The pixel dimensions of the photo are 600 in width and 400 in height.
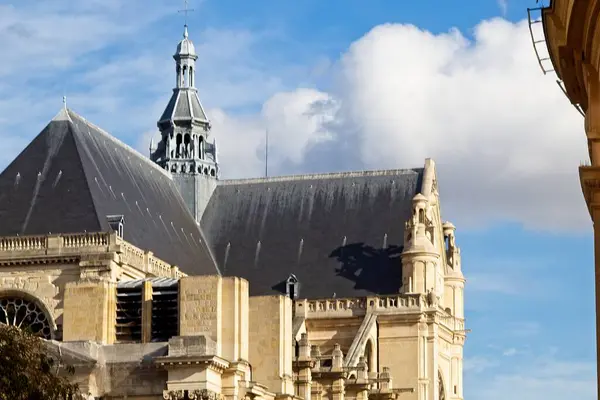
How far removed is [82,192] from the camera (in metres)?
70.9

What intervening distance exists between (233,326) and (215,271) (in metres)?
27.0

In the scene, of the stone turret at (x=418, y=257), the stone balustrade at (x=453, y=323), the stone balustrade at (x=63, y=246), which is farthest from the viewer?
the stone balustrade at (x=453, y=323)

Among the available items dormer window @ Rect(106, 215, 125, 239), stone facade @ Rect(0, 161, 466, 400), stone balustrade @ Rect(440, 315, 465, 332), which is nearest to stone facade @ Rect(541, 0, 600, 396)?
stone facade @ Rect(0, 161, 466, 400)

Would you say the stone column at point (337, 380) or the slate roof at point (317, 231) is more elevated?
the slate roof at point (317, 231)

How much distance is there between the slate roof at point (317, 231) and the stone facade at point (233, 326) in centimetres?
138

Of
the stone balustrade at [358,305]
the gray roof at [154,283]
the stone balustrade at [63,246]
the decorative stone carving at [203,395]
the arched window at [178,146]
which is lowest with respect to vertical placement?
Answer: the decorative stone carving at [203,395]

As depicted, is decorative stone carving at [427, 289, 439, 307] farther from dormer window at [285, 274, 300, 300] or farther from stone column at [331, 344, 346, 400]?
stone column at [331, 344, 346, 400]

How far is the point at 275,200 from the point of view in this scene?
297 feet

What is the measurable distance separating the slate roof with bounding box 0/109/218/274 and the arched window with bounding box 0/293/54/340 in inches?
105

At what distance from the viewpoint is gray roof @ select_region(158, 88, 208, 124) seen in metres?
94.1

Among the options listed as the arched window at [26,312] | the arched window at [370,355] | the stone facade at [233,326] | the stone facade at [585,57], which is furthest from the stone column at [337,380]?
the stone facade at [585,57]

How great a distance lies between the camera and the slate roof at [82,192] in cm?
7031

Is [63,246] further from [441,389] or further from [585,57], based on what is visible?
[585,57]

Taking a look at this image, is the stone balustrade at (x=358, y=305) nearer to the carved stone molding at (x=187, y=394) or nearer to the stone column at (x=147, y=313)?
the stone column at (x=147, y=313)
